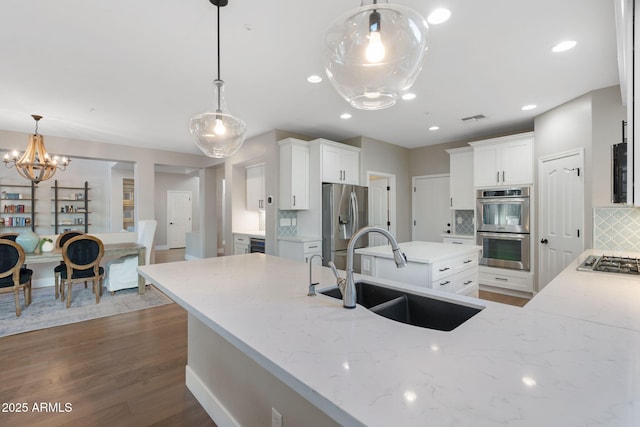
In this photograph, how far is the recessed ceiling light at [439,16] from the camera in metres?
1.97

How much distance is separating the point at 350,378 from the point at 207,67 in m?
2.83

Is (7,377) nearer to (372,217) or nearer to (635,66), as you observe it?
(635,66)

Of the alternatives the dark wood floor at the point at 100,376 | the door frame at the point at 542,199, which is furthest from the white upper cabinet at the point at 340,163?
the dark wood floor at the point at 100,376

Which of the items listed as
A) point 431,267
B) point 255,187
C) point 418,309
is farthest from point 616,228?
point 255,187

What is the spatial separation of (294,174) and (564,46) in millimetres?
3276

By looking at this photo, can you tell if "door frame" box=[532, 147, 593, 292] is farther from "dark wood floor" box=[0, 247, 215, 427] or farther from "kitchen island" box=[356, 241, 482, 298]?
"dark wood floor" box=[0, 247, 215, 427]

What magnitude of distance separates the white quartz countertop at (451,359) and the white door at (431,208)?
4302 mm

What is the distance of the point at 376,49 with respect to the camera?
1.25m

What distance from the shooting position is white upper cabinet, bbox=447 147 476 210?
195 inches

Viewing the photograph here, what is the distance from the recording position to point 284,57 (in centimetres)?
255

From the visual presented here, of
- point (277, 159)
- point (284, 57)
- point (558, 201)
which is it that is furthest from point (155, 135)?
point (558, 201)

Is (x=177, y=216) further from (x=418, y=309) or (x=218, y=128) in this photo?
(x=418, y=309)

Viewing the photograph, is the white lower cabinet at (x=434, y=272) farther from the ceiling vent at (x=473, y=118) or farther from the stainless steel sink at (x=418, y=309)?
the ceiling vent at (x=473, y=118)

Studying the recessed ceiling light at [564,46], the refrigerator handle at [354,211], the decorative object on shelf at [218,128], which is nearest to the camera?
the decorative object on shelf at [218,128]
